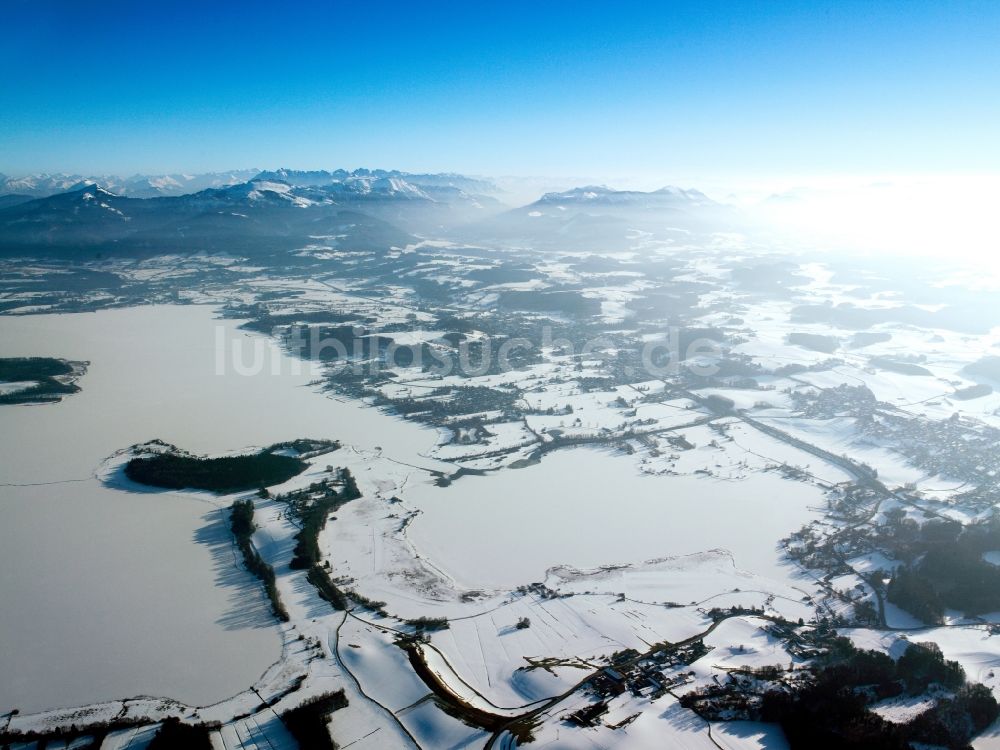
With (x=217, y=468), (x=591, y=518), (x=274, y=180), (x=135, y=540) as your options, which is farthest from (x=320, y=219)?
(x=591, y=518)

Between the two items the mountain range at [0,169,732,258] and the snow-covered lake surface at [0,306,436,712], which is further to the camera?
the mountain range at [0,169,732,258]

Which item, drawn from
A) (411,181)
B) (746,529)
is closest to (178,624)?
(746,529)

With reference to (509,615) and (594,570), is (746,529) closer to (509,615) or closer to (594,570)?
(594,570)

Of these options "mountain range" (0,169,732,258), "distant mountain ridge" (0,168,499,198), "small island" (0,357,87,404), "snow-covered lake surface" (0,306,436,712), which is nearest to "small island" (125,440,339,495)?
"snow-covered lake surface" (0,306,436,712)
